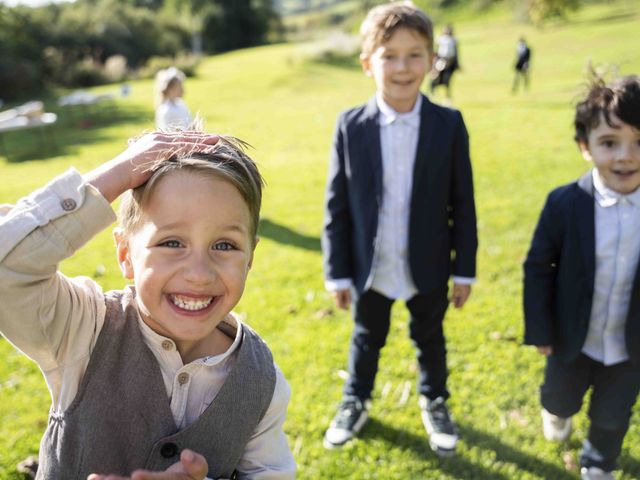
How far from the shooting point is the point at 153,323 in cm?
158

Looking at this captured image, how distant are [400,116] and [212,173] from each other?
156 cm

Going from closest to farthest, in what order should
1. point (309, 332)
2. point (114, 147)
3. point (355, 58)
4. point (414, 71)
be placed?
point (414, 71) → point (309, 332) → point (114, 147) → point (355, 58)

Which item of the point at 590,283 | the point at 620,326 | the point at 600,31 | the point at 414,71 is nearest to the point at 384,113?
the point at 414,71

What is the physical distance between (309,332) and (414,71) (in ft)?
7.62

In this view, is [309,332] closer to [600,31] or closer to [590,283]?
[590,283]

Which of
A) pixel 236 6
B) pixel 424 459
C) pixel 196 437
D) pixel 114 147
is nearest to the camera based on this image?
pixel 196 437

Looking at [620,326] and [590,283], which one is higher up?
[590,283]

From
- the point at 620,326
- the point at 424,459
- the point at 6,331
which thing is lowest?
the point at 424,459

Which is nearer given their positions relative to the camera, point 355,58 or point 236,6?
point 355,58

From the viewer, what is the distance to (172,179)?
1456 millimetres

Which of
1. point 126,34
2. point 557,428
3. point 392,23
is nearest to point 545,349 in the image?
point 557,428

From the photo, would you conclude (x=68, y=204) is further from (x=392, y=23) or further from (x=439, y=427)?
(x=439, y=427)

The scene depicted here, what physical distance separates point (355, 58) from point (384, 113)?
2921 cm

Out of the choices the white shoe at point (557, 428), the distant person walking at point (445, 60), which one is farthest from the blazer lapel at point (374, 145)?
the distant person walking at point (445, 60)
